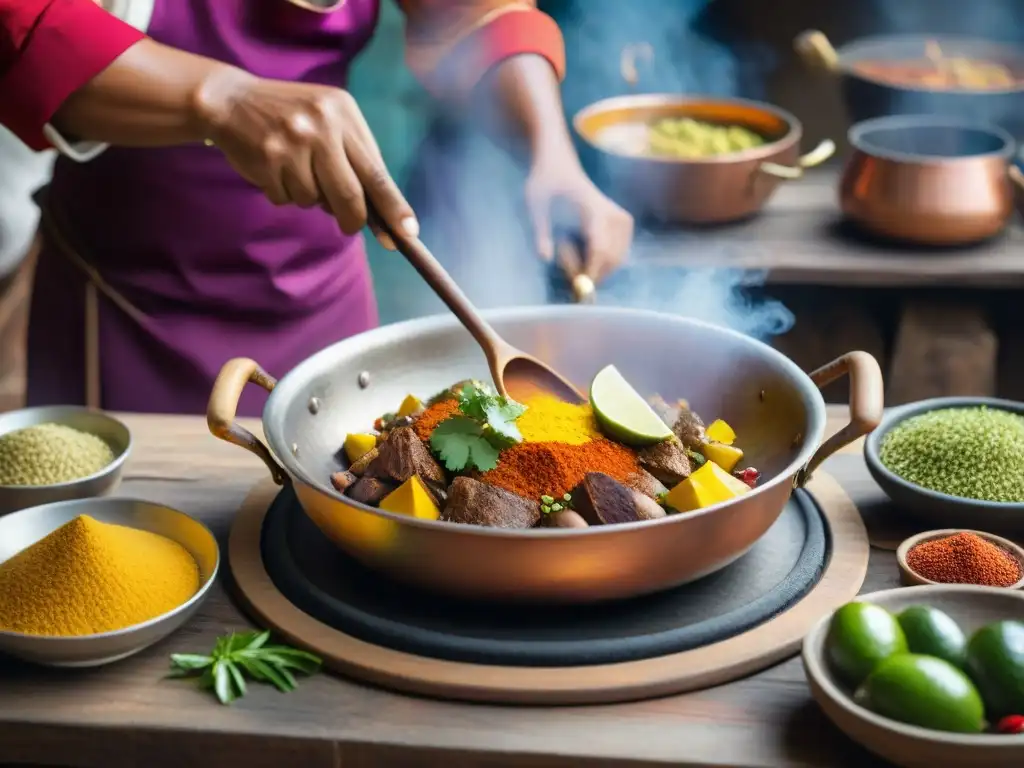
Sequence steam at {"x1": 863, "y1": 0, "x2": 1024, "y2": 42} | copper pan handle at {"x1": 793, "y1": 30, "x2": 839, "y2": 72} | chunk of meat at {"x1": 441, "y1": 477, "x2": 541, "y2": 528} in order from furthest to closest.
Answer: steam at {"x1": 863, "y1": 0, "x2": 1024, "y2": 42} → copper pan handle at {"x1": 793, "y1": 30, "x2": 839, "y2": 72} → chunk of meat at {"x1": 441, "y1": 477, "x2": 541, "y2": 528}

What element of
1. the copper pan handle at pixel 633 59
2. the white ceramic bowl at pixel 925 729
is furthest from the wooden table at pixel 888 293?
the white ceramic bowl at pixel 925 729

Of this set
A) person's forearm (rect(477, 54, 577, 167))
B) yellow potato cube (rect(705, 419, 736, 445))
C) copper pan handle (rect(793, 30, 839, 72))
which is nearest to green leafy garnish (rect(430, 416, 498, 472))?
yellow potato cube (rect(705, 419, 736, 445))

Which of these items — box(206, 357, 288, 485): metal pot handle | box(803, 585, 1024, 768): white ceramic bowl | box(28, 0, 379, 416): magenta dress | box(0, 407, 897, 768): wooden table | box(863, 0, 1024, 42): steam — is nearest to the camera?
box(803, 585, 1024, 768): white ceramic bowl

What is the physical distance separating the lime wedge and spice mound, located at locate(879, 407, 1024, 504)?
29cm

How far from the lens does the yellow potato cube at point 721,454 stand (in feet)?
4.72

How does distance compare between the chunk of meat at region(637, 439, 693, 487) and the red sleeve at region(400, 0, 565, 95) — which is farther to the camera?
the red sleeve at region(400, 0, 565, 95)

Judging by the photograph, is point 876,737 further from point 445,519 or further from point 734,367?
point 734,367

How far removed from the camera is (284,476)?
54.7 inches

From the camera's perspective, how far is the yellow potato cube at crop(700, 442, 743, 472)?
1.44 m

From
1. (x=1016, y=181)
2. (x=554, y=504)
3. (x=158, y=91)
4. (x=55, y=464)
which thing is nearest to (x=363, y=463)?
(x=554, y=504)

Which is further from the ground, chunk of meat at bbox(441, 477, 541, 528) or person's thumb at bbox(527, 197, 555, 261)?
person's thumb at bbox(527, 197, 555, 261)

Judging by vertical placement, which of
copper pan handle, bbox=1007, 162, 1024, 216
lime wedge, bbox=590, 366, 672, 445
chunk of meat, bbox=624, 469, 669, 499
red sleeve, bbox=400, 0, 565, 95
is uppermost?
red sleeve, bbox=400, 0, 565, 95

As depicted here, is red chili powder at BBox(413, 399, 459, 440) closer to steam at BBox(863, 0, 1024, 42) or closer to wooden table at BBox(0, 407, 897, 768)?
wooden table at BBox(0, 407, 897, 768)

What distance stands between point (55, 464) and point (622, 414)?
678 mm
